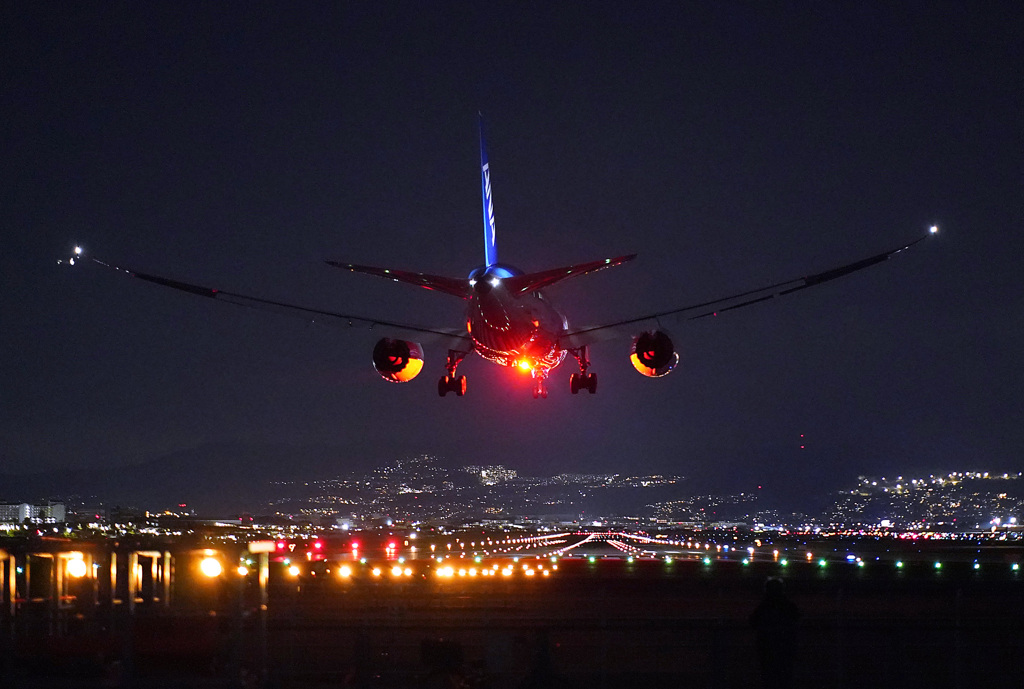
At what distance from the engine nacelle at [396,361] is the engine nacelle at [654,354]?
7697 millimetres

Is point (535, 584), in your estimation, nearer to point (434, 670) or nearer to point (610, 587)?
point (610, 587)

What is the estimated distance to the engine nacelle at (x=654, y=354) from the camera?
37.6 meters

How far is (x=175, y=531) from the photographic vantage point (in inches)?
2371

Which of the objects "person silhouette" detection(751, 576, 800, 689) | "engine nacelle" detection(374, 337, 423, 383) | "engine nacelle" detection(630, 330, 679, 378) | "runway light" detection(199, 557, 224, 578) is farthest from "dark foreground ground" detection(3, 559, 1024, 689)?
"engine nacelle" detection(630, 330, 679, 378)

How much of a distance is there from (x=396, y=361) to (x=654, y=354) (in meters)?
8.88

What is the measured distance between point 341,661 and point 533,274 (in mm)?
13430

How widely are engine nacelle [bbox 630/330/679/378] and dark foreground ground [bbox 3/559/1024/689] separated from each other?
814 cm

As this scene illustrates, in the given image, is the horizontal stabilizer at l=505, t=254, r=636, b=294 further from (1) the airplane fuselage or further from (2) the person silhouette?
(2) the person silhouette

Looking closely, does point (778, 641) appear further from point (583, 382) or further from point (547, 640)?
point (583, 382)

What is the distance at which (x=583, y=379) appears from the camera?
41.2 metres

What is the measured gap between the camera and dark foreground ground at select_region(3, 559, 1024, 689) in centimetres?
1747

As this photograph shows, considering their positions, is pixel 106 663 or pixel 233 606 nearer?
pixel 233 606

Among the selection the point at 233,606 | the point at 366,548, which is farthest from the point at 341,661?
the point at 366,548

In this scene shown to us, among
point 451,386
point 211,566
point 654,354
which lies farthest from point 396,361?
point 211,566
